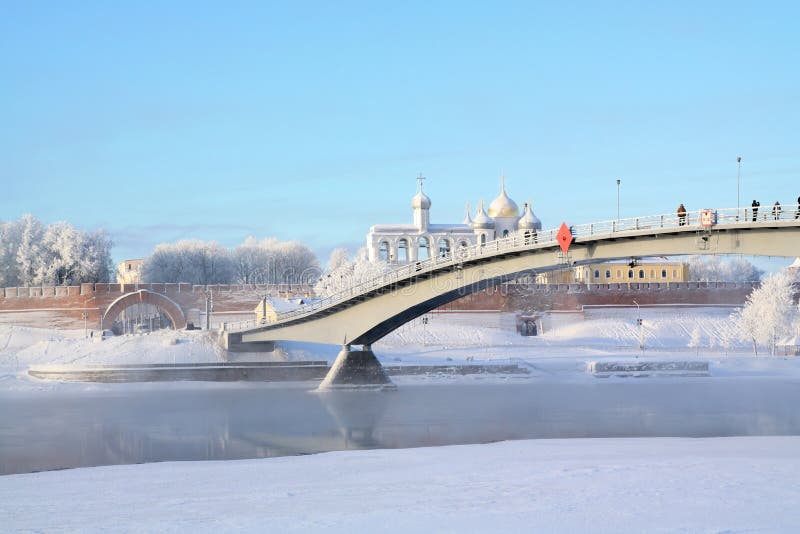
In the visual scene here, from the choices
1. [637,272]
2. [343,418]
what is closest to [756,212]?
[343,418]

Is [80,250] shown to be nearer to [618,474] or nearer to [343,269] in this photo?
[343,269]

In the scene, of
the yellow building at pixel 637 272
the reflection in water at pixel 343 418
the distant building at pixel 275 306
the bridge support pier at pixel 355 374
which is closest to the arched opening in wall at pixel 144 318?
the distant building at pixel 275 306

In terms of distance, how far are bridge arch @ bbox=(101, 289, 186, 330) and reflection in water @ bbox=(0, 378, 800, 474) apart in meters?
22.2

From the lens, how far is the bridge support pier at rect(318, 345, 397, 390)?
3531 centimetres

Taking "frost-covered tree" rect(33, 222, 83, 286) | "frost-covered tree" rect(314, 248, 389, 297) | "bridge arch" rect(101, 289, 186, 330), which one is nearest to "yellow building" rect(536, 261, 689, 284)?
"frost-covered tree" rect(314, 248, 389, 297)

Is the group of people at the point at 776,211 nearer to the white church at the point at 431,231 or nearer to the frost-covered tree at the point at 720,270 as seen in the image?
the white church at the point at 431,231

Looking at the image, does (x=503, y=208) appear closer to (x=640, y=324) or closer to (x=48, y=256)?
(x=640, y=324)

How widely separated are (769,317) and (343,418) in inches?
1247

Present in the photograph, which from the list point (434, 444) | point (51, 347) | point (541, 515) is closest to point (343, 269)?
point (51, 347)

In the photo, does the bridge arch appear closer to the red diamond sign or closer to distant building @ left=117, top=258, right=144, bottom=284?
distant building @ left=117, top=258, right=144, bottom=284

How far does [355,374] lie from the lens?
3541 centimetres

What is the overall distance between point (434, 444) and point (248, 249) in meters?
71.6

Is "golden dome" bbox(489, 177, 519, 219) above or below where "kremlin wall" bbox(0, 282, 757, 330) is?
Result: above

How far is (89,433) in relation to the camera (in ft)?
78.7
